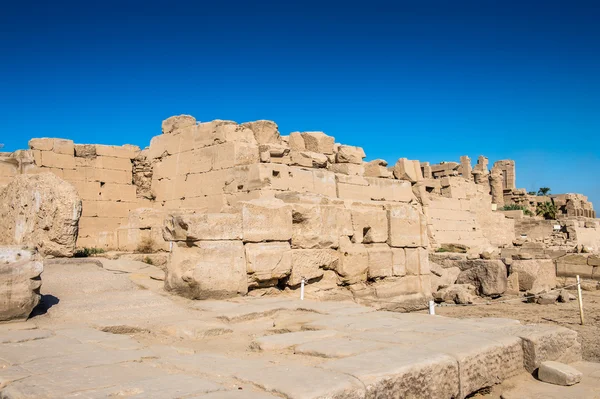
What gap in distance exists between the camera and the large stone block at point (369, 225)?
24.7 feet

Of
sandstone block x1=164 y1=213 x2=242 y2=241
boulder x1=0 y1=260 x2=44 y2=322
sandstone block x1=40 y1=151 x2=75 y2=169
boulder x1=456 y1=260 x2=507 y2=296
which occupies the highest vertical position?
sandstone block x1=40 y1=151 x2=75 y2=169

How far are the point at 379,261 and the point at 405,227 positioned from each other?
801 mm

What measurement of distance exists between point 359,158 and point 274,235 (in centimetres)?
413

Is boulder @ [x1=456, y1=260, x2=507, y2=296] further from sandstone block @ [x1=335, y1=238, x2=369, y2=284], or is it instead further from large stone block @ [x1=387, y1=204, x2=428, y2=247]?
sandstone block @ [x1=335, y1=238, x2=369, y2=284]

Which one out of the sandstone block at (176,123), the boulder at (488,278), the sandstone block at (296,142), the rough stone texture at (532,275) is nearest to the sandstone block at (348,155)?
the sandstone block at (296,142)

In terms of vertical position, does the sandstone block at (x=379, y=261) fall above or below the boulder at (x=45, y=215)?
below

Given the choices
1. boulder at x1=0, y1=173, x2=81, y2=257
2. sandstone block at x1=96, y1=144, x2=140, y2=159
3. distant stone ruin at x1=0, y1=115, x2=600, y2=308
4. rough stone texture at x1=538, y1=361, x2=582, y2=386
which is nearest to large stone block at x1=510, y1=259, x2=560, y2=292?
distant stone ruin at x1=0, y1=115, x2=600, y2=308

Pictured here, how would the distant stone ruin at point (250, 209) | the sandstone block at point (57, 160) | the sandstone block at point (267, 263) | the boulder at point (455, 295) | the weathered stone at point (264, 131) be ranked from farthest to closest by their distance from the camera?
the boulder at point (455, 295)
the sandstone block at point (57, 160)
the weathered stone at point (264, 131)
the sandstone block at point (267, 263)
the distant stone ruin at point (250, 209)

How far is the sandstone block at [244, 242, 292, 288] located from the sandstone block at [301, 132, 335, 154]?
3.64 meters

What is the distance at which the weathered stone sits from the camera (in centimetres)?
930

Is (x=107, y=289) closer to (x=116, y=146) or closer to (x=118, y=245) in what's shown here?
(x=118, y=245)

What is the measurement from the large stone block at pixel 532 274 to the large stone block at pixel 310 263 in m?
6.72

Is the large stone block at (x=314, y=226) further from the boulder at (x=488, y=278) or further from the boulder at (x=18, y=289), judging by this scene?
the boulder at (x=488, y=278)

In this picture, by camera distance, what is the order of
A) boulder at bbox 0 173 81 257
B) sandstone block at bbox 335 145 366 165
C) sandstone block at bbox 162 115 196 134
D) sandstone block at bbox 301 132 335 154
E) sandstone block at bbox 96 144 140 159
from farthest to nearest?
sandstone block at bbox 96 144 140 159 → sandstone block at bbox 162 115 196 134 → sandstone block at bbox 335 145 366 165 → sandstone block at bbox 301 132 335 154 → boulder at bbox 0 173 81 257
